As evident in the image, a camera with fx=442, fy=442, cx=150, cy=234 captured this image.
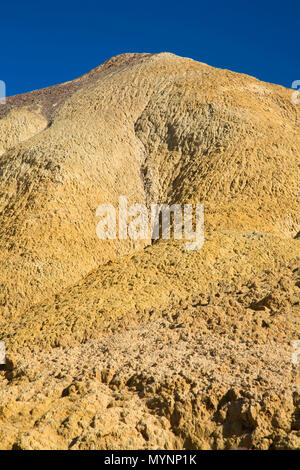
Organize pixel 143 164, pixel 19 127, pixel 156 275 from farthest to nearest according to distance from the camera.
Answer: pixel 19 127, pixel 143 164, pixel 156 275

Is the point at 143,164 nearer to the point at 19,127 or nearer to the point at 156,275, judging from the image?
the point at 156,275

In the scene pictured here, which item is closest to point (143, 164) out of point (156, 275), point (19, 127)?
point (156, 275)

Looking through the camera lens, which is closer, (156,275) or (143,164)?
(156,275)

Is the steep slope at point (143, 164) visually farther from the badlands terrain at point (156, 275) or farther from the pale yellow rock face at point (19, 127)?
the pale yellow rock face at point (19, 127)

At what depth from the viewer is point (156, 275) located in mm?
12266

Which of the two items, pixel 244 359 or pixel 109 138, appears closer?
pixel 244 359

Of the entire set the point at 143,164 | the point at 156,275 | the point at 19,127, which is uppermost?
the point at 19,127

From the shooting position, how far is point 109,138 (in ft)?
71.1

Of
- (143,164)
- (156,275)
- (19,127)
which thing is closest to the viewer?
(156,275)

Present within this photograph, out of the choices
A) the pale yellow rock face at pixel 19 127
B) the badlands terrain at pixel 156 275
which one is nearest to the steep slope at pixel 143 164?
the badlands terrain at pixel 156 275

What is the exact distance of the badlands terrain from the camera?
732cm

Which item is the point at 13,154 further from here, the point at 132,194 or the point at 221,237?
the point at 221,237

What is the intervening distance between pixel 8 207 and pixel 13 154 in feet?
14.6
